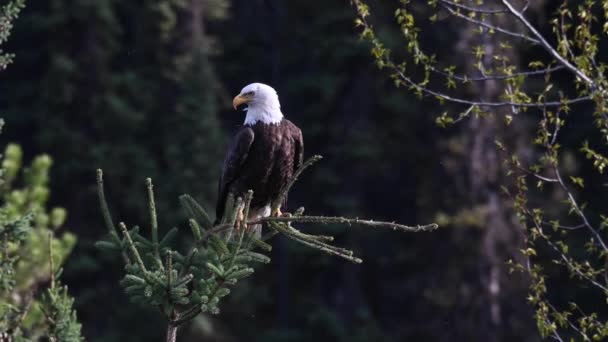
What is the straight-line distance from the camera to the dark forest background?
21.4 metres

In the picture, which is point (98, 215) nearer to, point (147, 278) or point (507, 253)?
point (507, 253)

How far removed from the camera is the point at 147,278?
444cm

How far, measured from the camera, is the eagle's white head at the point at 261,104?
25.0 feet

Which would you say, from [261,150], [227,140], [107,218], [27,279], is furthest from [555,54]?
[227,140]

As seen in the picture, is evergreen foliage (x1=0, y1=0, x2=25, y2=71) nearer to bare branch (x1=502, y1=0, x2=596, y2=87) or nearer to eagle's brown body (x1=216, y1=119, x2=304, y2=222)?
eagle's brown body (x1=216, y1=119, x2=304, y2=222)

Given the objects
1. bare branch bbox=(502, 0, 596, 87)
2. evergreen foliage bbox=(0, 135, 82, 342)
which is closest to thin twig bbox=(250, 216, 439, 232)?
evergreen foliage bbox=(0, 135, 82, 342)

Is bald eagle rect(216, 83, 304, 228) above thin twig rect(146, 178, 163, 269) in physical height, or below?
above

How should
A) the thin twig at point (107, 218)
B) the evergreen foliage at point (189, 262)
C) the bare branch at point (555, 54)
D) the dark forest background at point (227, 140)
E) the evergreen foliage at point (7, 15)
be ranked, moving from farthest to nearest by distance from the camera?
the dark forest background at point (227, 140) < the evergreen foliage at point (7, 15) < the bare branch at point (555, 54) < the evergreen foliage at point (189, 262) < the thin twig at point (107, 218)

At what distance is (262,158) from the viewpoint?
7.52 m

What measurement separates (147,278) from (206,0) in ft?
59.0

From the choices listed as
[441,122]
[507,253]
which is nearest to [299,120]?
[507,253]

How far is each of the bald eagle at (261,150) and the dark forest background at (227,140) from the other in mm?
12447

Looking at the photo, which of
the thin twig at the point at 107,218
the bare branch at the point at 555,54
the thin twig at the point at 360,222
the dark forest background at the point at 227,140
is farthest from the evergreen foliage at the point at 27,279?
the dark forest background at the point at 227,140

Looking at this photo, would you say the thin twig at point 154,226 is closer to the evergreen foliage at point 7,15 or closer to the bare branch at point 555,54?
the evergreen foliage at point 7,15
